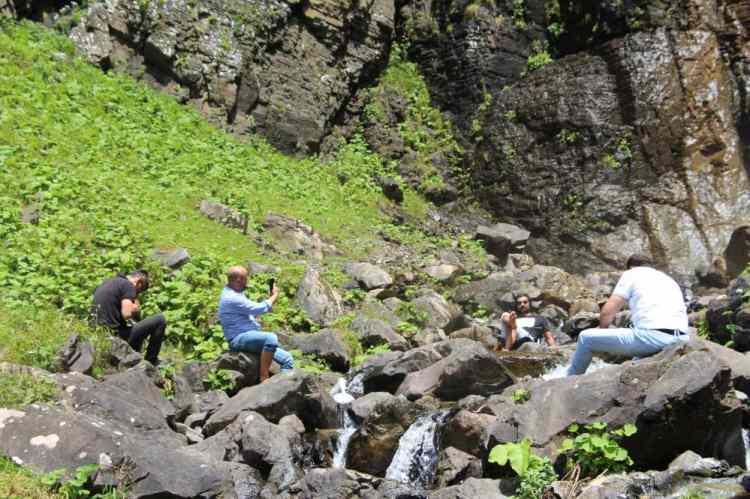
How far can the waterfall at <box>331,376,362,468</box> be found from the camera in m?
9.59

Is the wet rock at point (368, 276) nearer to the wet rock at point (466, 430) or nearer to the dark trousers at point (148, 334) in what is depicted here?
the dark trousers at point (148, 334)

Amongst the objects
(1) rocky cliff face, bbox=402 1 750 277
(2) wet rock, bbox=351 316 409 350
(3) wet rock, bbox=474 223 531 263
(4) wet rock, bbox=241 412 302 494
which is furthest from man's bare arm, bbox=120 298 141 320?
(1) rocky cliff face, bbox=402 1 750 277

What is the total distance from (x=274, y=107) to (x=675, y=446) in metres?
20.8

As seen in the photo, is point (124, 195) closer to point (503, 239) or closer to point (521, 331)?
point (521, 331)

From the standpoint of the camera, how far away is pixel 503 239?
24062mm

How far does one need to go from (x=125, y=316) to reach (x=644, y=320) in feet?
22.6

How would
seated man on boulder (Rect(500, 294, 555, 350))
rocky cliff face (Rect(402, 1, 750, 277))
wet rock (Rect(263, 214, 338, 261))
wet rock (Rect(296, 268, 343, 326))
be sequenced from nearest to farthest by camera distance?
seated man on boulder (Rect(500, 294, 555, 350)), wet rock (Rect(296, 268, 343, 326)), wet rock (Rect(263, 214, 338, 261)), rocky cliff face (Rect(402, 1, 750, 277))

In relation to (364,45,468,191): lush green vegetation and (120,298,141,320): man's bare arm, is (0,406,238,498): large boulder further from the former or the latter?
(364,45,468,191): lush green vegetation

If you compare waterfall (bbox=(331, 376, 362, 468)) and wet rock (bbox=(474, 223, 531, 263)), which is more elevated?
wet rock (bbox=(474, 223, 531, 263))

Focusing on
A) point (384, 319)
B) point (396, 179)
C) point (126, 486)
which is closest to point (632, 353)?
point (126, 486)

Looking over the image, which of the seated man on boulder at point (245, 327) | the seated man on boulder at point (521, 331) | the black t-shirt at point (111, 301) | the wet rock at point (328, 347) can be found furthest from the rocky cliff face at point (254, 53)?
the seated man on boulder at point (245, 327)

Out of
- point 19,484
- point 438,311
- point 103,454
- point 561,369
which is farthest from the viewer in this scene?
point 438,311

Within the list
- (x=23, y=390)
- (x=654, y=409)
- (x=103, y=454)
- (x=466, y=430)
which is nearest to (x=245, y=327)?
(x=466, y=430)

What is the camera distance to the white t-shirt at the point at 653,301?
8.48 meters
